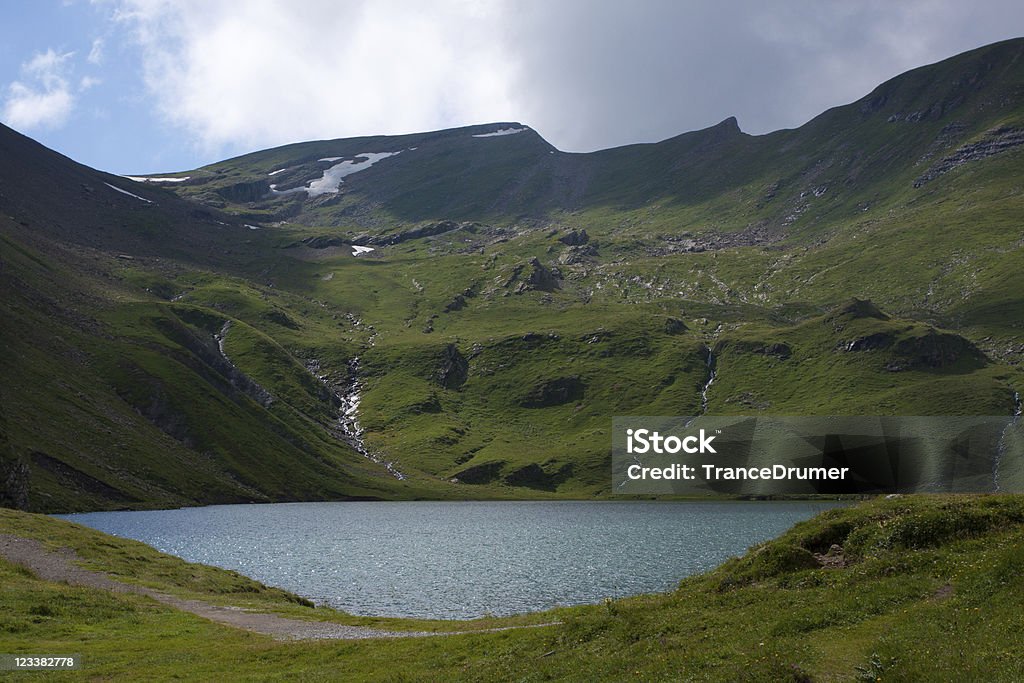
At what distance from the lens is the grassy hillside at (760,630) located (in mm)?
21766

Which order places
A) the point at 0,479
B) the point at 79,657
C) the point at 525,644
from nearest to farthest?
the point at 525,644 < the point at 79,657 < the point at 0,479

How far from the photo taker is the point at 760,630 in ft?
82.5

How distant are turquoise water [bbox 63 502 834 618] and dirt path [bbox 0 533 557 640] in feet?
61.2

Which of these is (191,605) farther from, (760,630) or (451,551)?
(451,551)

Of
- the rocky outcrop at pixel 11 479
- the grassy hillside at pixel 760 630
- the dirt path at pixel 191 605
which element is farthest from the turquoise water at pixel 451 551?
the grassy hillside at pixel 760 630

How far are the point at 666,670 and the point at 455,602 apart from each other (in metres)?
52.8

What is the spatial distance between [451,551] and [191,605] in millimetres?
65356

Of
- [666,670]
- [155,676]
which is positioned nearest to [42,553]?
[155,676]

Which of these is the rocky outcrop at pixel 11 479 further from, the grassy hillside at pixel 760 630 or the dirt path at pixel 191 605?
the grassy hillside at pixel 760 630

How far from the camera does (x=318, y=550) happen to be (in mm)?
117062

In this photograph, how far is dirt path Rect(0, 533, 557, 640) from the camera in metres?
43.3

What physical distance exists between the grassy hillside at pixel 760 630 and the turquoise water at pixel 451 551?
3186cm

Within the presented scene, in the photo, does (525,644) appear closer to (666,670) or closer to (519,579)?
(666,670)

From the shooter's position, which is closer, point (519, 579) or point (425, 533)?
point (519, 579)
